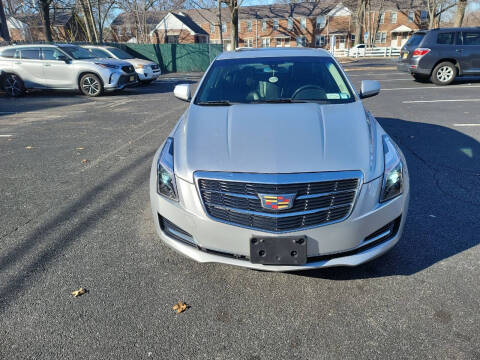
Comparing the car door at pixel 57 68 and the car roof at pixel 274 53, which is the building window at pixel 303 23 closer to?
the car door at pixel 57 68

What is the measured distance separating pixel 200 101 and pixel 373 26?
2422 inches

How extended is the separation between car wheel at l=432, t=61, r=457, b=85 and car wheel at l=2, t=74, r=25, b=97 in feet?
48.6

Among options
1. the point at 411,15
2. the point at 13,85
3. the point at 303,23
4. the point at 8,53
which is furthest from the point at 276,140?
the point at 411,15

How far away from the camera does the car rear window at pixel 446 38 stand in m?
11.9

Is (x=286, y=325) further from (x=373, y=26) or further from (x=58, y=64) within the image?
(x=373, y=26)

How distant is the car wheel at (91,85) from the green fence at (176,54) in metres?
12.5

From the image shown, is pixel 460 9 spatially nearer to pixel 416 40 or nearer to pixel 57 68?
pixel 416 40

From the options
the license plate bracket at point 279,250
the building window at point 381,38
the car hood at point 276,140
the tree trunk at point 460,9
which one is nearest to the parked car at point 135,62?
the car hood at point 276,140

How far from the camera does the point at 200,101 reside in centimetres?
346

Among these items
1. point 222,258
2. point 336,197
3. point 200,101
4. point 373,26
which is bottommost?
point 222,258

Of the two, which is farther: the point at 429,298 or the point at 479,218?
the point at 479,218

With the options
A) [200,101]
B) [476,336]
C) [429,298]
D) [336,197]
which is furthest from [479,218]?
[200,101]

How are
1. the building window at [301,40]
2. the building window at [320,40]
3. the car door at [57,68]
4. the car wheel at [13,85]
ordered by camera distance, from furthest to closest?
the building window at [301,40] < the building window at [320,40] < the car wheel at [13,85] < the car door at [57,68]

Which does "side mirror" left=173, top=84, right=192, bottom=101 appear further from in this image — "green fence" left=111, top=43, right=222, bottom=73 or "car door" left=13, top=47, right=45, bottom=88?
"green fence" left=111, top=43, right=222, bottom=73
